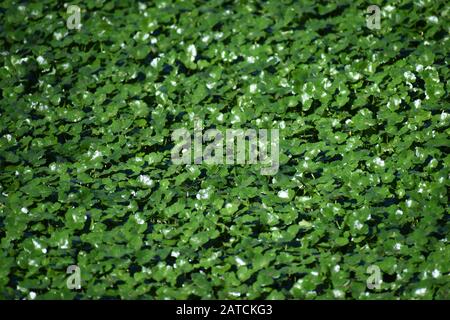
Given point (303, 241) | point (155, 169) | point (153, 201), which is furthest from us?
point (155, 169)

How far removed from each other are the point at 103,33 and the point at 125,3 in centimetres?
41

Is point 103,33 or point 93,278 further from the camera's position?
point 103,33

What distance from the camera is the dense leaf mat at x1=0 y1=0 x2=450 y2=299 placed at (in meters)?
3.05

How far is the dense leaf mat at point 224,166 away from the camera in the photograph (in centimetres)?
305

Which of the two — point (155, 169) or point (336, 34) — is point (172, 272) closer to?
point (155, 169)

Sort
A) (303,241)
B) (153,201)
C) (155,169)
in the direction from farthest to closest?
(155,169), (153,201), (303,241)

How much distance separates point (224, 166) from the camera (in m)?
3.63

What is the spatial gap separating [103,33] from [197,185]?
163cm

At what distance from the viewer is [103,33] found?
4543 millimetres

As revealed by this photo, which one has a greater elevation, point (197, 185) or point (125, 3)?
point (125, 3)

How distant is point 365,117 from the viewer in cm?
384
